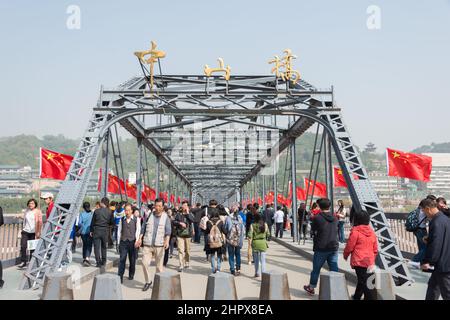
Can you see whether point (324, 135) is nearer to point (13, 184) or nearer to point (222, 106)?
point (222, 106)

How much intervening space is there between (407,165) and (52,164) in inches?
459

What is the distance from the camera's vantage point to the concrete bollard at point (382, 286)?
234 inches

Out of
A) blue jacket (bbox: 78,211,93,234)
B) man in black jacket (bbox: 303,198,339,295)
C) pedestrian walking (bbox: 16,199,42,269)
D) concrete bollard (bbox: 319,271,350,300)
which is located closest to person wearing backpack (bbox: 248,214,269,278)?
man in black jacket (bbox: 303,198,339,295)

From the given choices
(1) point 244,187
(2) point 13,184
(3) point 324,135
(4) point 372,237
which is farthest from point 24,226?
(2) point 13,184

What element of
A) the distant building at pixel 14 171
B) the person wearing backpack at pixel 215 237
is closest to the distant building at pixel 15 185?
the distant building at pixel 14 171

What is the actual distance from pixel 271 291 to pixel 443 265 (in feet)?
7.72

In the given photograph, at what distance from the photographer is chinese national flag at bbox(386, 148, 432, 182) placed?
40.9 feet

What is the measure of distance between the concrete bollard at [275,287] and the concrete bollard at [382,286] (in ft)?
4.65

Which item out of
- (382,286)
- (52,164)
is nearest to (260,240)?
(382,286)

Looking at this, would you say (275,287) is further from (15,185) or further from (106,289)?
(15,185)

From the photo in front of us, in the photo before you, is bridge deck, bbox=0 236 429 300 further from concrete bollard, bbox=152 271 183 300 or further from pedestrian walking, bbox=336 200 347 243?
pedestrian walking, bbox=336 200 347 243

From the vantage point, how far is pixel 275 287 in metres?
5.70

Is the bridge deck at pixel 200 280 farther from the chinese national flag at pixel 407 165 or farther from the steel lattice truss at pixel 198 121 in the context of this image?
the chinese national flag at pixel 407 165

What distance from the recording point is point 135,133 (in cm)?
1595
